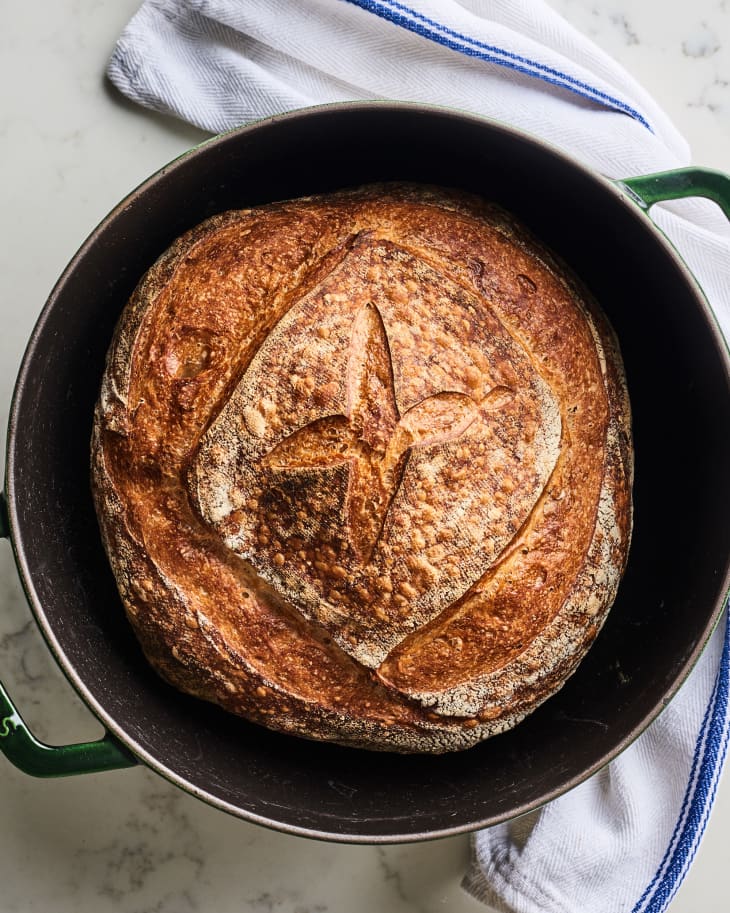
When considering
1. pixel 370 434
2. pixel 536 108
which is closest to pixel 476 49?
pixel 536 108

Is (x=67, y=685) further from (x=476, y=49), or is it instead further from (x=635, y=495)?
(x=476, y=49)

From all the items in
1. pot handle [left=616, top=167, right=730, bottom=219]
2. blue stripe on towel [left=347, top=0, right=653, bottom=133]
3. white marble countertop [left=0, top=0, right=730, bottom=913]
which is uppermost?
blue stripe on towel [left=347, top=0, right=653, bottom=133]

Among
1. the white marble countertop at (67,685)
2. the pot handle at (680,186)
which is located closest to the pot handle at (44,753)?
the white marble countertop at (67,685)

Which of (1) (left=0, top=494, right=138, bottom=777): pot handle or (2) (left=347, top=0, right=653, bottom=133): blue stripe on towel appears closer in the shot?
(1) (left=0, top=494, right=138, bottom=777): pot handle

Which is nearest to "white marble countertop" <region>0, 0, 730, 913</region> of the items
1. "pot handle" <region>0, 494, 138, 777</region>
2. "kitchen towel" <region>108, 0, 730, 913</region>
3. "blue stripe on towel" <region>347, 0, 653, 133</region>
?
"kitchen towel" <region>108, 0, 730, 913</region>

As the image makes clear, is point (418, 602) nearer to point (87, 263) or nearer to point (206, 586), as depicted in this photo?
point (206, 586)

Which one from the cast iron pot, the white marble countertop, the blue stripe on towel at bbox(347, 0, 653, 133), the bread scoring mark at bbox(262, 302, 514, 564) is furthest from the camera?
the white marble countertop

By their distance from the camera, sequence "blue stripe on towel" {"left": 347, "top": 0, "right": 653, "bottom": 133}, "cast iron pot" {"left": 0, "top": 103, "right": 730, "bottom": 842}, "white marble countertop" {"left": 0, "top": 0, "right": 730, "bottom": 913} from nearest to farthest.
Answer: "cast iron pot" {"left": 0, "top": 103, "right": 730, "bottom": 842}, "blue stripe on towel" {"left": 347, "top": 0, "right": 653, "bottom": 133}, "white marble countertop" {"left": 0, "top": 0, "right": 730, "bottom": 913}

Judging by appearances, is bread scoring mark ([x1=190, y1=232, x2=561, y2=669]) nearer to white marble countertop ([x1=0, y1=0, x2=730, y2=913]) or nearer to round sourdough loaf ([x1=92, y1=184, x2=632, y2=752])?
round sourdough loaf ([x1=92, y1=184, x2=632, y2=752])

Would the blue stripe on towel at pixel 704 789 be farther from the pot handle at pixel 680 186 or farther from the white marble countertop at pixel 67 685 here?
the pot handle at pixel 680 186
